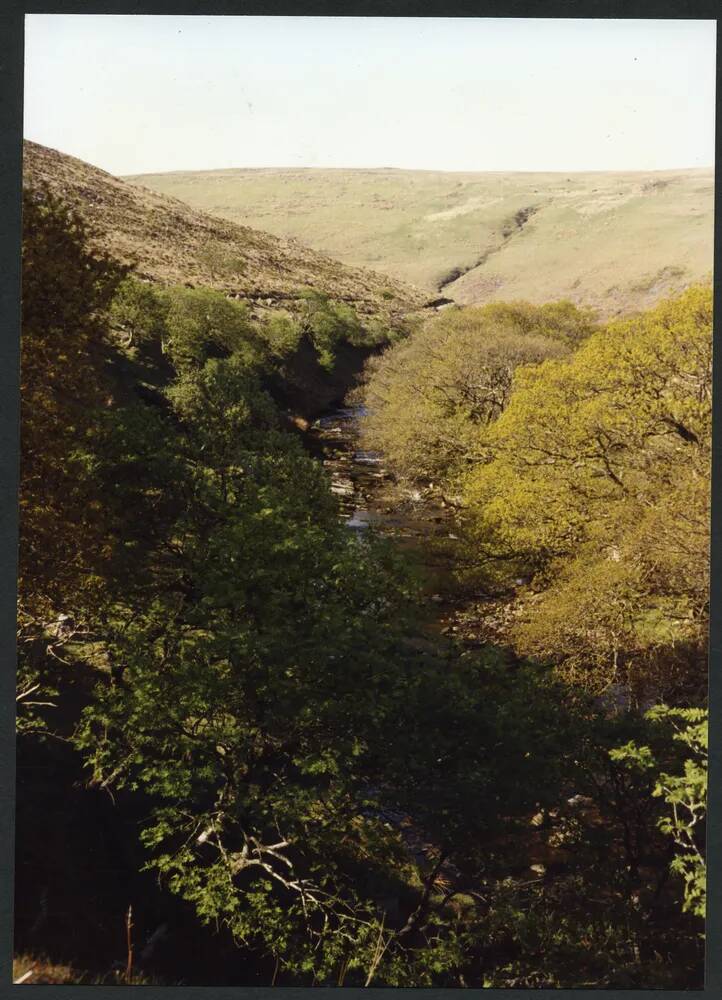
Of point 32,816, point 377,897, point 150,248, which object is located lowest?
point 377,897

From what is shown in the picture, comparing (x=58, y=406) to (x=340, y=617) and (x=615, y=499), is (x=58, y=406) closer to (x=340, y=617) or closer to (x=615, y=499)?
(x=340, y=617)

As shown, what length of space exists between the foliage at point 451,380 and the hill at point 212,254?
1.46 metres

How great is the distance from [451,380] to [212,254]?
20.4ft

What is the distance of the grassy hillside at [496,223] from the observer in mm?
9750

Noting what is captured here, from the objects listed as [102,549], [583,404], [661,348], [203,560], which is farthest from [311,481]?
[661,348]

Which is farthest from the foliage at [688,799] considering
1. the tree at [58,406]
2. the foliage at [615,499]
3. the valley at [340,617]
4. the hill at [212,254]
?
the hill at [212,254]

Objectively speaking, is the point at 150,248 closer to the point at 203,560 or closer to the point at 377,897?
Answer: the point at 203,560

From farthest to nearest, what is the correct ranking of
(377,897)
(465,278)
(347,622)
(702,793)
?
1. (465,278)
2. (347,622)
3. (377,897)
4. (702,793)

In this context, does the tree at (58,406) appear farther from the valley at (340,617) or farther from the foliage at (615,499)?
the foliage at (615,499)

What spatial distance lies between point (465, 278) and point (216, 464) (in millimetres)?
6186

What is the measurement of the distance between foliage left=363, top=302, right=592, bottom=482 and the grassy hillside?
2.37 ft

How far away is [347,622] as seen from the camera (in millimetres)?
9836

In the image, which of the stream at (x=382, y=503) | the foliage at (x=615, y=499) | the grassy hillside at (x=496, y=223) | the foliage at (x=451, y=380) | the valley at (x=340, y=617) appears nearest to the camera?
the valley at (x=340, y=617)

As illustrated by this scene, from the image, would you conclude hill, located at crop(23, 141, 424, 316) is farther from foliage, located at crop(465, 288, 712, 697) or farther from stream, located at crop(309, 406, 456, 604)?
foliage, located at crop(465, 288, 712, 697)
